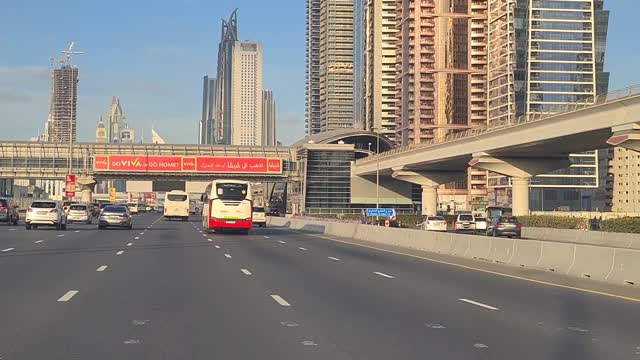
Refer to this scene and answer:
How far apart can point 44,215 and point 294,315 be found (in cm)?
4184

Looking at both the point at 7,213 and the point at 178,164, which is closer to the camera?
the point at 7,213

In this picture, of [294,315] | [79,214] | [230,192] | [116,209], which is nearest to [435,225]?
[230,192]

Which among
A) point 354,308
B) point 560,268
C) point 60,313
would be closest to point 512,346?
point 354,308

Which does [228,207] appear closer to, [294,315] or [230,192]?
[230,192]

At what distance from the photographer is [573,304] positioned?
Answer: 1544cm

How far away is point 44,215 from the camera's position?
2016 inches

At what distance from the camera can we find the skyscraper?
179125mm

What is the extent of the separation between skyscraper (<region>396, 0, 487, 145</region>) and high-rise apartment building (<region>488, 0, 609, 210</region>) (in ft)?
22.4

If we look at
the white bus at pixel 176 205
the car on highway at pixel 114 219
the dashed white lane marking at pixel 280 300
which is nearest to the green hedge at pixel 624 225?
the car on highway at pixel 114 219

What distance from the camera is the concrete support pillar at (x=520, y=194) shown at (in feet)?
251

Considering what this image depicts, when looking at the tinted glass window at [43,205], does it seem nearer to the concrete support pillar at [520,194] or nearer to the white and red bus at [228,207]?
the white and red bus at [228,207]

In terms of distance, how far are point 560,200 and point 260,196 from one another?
63.8 meters

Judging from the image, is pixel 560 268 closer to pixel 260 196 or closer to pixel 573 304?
pixel 573 304

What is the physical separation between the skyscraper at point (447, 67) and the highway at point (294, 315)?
158m
